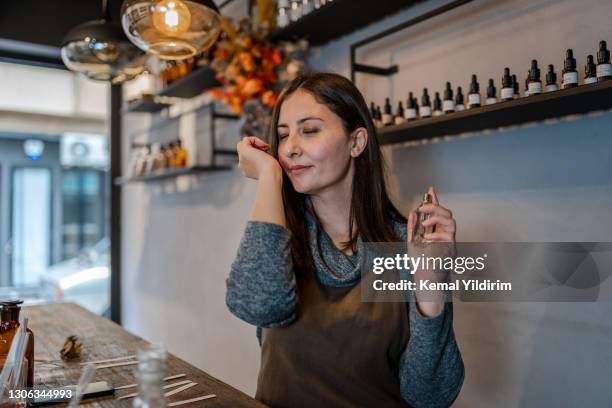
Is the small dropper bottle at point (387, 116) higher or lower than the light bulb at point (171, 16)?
lower

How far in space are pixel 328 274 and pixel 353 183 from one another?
0.26 m

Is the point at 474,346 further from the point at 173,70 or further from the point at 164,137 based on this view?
the point at 164,137

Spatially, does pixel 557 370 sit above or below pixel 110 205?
below

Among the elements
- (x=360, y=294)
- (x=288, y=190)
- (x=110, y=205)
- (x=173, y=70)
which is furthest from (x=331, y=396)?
(x=110, y=205)

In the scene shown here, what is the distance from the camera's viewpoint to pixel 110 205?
4441mm

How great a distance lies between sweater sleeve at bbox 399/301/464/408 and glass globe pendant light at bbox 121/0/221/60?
1.07 metres

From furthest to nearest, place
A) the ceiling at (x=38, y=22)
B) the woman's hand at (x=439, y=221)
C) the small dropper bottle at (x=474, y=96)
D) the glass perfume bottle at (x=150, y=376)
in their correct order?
the ceiling at (x=38, y=22) < the small dropper bottle at (x=474, y=96) < the woman's hand at (x=439, y=221) < the glass perfume bottle at (x=150, y=376)

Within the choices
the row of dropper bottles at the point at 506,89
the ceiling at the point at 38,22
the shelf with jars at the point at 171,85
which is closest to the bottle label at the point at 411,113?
the row of dropper bottles at the point at 506,89

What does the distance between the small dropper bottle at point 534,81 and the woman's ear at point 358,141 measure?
19.1 inches

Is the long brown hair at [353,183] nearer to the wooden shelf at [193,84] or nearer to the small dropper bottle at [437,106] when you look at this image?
Result: the small dropper bottle at [437,106]

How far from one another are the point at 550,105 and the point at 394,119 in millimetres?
600

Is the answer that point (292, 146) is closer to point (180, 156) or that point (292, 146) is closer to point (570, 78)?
point (570, 78)

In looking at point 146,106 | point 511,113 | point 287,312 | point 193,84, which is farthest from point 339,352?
point 146,106

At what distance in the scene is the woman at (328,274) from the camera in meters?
1.10
